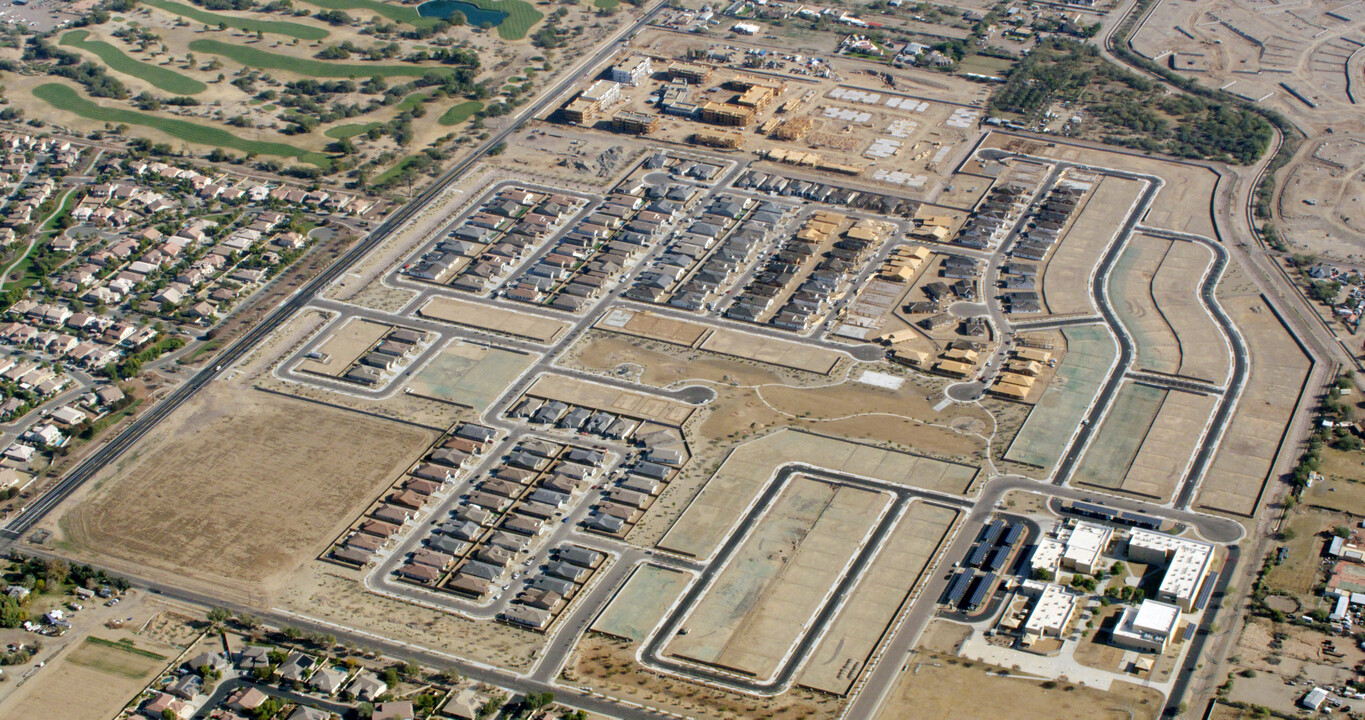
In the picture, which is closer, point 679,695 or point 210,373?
point 679,695

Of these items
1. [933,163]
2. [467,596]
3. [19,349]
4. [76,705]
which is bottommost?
[76,705]

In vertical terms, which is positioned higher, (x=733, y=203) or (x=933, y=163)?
(x=933, y=163)

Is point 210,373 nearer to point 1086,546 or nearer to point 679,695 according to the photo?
point 679,695

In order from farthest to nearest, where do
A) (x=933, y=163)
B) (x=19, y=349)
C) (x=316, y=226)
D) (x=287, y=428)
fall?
(x=933, y=163) → (x=316, y=226) → (x=19, y=349) → (x=287, y=428)

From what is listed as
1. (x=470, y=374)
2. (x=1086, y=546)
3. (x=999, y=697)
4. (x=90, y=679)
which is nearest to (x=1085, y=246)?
(x=1086, y=546)

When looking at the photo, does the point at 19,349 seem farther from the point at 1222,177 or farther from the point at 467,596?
the point at 1222,177

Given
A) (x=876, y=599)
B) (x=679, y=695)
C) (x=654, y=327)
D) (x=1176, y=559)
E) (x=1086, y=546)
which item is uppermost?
(x=654, y=327)

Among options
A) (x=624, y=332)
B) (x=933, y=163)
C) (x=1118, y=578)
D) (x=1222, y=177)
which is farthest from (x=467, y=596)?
(x=1222, y=177)
